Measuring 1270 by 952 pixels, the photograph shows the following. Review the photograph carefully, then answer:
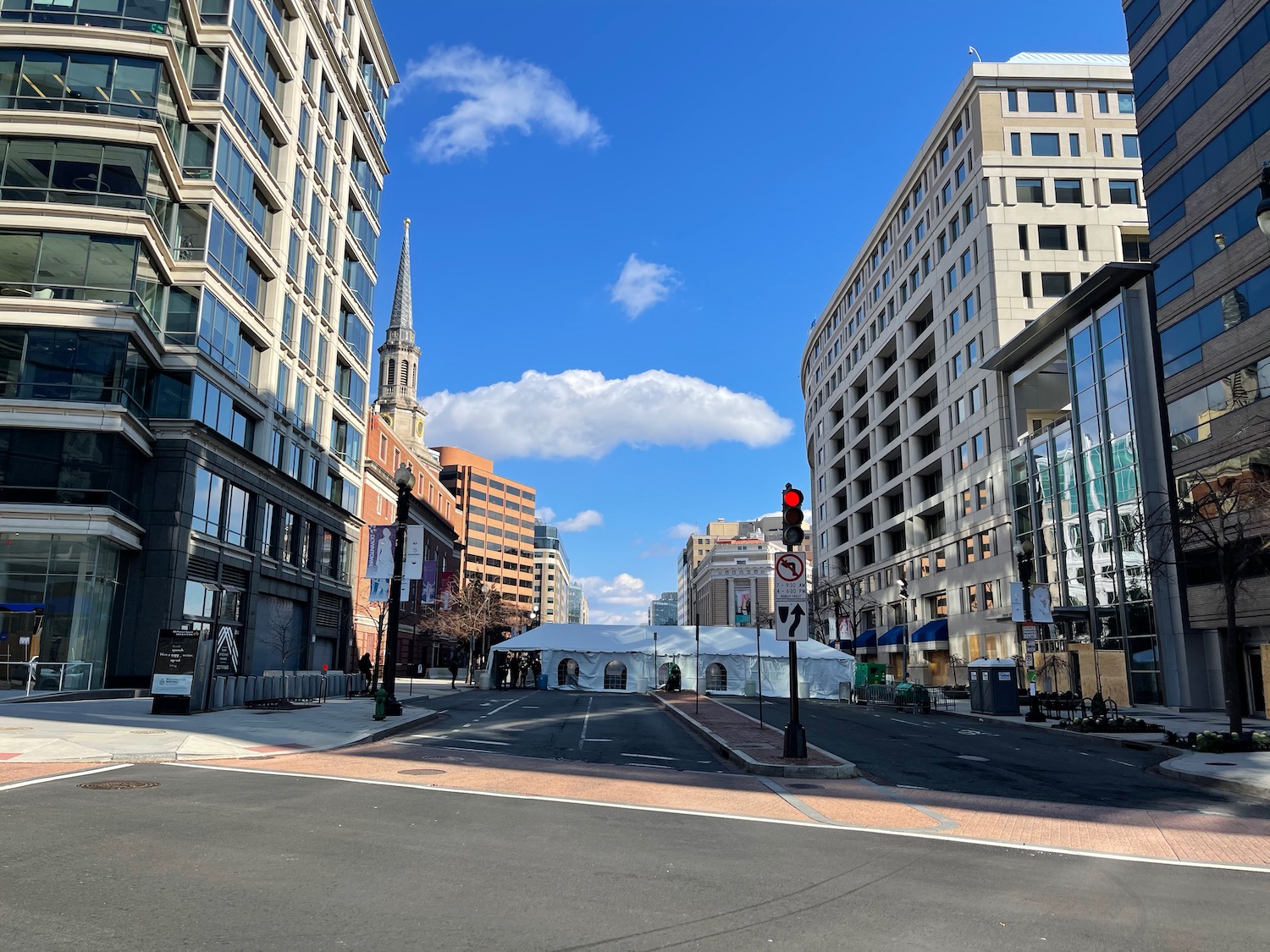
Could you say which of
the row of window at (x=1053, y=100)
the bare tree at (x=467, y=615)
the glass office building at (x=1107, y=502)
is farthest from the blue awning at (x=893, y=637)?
the row of window at (x=1053, y=100)

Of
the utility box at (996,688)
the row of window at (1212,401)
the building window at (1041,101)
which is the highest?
the building window at (1041,101)

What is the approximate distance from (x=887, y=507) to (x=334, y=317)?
47344mm

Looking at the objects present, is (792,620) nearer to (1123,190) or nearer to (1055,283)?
(1055,283)

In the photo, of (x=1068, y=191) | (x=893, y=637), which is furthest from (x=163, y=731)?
(x=893, y=637)

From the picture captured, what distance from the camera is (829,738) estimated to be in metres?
21.8

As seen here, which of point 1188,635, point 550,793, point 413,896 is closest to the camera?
point 413,896

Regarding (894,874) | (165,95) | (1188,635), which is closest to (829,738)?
(894,874)

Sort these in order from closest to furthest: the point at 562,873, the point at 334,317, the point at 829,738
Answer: the point at 562,873
the point at 829,738
the point at 334,317

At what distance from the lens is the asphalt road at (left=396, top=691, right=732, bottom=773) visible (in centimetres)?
1725

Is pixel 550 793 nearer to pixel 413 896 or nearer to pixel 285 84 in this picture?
pixel 413 896

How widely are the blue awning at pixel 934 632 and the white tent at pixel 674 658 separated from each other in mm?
15311

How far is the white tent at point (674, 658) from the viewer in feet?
158

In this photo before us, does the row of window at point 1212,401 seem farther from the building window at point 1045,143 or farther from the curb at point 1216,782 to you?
the building window at point 1045,143

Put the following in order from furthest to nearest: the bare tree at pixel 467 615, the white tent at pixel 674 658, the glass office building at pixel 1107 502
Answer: the bare tree at pixel 467 615
the white tent at pixel 674 658
the glass office building at pixel 1107 502
